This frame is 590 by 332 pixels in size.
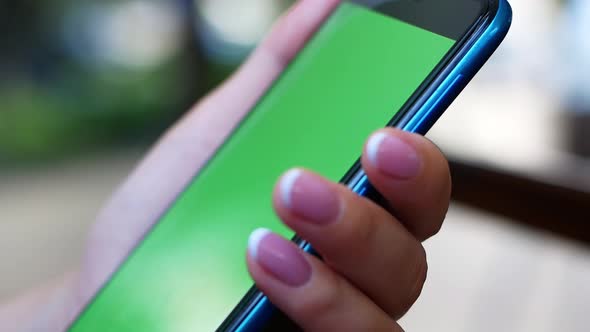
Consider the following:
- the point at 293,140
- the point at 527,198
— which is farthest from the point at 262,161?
the point at 527,198

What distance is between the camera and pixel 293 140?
0.32 meters

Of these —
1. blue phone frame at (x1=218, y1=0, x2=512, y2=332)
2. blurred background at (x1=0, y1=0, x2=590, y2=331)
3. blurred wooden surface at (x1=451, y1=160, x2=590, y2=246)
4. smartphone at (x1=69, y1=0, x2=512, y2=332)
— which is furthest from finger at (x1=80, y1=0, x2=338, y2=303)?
blurred wooden surface at (x1=451, y1=160, x2=590, y2=246)

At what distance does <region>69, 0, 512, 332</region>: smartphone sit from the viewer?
0.79 ft

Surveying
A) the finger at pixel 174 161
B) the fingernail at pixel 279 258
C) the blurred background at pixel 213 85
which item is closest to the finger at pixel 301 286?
the fingernail at pixel 279 258

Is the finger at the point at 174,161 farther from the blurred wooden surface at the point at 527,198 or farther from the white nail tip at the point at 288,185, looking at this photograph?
the blurred wooden surface at the point at 527,198

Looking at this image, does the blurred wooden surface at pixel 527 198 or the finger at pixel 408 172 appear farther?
the blurred wooden surface at pixel 527 198

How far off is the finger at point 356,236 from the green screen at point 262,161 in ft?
0.14

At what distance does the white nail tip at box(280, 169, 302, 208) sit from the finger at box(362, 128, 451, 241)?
1.0 inches

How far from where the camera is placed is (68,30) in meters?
1.17

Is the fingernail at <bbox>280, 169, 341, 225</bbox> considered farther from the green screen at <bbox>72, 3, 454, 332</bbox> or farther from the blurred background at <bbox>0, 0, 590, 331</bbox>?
the blurred background at <bbox>0, 0, 590, 331</bbox>

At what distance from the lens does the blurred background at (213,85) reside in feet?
2.22

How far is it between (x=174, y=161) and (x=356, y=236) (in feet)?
0.74

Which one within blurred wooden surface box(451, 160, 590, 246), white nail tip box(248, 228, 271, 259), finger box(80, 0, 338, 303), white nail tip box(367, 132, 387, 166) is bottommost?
blurred wooden surface box(451, 160, 590, 246)

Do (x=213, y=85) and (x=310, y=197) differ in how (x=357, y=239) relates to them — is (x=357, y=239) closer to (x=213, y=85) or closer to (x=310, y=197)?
(x=310, y=197)
